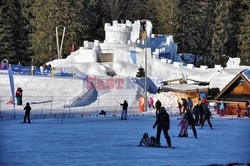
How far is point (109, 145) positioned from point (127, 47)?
142ft

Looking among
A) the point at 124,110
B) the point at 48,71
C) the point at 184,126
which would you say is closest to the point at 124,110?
the point at 124,110

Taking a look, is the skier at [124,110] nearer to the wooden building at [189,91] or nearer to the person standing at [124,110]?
the person standing at [124,110]

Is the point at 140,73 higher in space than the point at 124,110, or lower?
higher

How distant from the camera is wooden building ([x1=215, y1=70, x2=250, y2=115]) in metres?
43.6

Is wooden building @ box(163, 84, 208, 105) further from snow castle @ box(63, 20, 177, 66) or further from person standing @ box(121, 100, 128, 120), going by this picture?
person standing @ box(121, 100, 128, 120)

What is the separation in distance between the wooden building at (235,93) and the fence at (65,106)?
519 cm

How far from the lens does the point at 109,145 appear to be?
2297 cm

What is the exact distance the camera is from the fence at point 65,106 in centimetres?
4094

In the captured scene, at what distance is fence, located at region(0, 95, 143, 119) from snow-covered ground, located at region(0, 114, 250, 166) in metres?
6.50

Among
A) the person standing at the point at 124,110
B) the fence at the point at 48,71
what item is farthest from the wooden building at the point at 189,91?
the person standing at the point at 124,110

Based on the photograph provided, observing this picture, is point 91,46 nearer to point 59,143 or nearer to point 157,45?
point 157,45

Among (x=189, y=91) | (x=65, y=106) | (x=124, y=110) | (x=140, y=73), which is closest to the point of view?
(x=124, y=110)

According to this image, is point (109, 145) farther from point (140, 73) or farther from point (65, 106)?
point (140, 73)

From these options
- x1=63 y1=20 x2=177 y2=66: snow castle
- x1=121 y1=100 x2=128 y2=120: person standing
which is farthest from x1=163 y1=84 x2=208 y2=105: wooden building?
x1=121 y1=100 x2=128 y2=120: person standing
